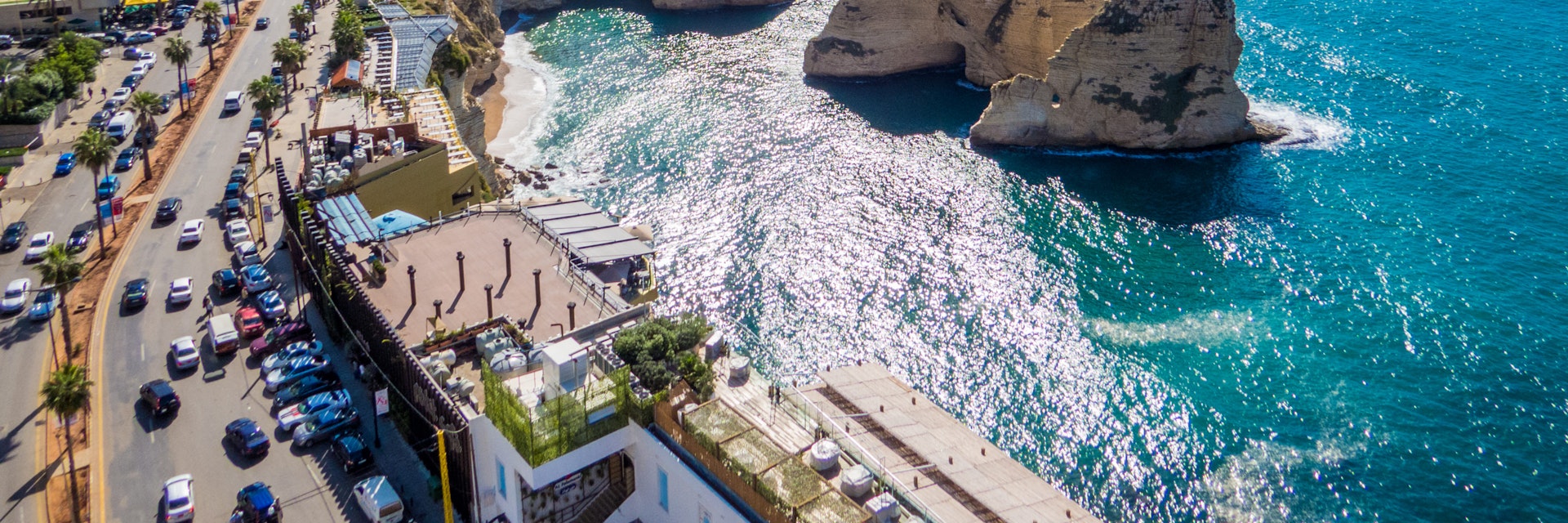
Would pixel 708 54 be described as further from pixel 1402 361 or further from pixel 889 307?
pixel 1402 361

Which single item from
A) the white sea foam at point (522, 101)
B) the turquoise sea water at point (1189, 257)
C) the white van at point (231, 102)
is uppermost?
the white van at point (231, 102)

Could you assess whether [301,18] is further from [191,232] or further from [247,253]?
[247,253]

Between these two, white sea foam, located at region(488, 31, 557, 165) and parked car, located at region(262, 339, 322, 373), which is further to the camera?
white sea foam, located at region(488, 31, 557, 165)

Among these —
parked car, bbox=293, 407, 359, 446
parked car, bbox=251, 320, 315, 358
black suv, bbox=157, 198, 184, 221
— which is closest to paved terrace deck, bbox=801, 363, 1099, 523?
parked car, bbox=293, 407, 359, 446

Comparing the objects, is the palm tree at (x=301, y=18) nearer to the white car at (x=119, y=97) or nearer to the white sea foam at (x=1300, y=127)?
the white car at (x=119, y=97)

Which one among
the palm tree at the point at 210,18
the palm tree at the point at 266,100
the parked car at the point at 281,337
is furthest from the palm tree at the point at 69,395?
the palm tree at the point at 210,18

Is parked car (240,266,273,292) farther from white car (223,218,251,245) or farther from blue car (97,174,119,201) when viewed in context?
blue car (97,174,119,201)
